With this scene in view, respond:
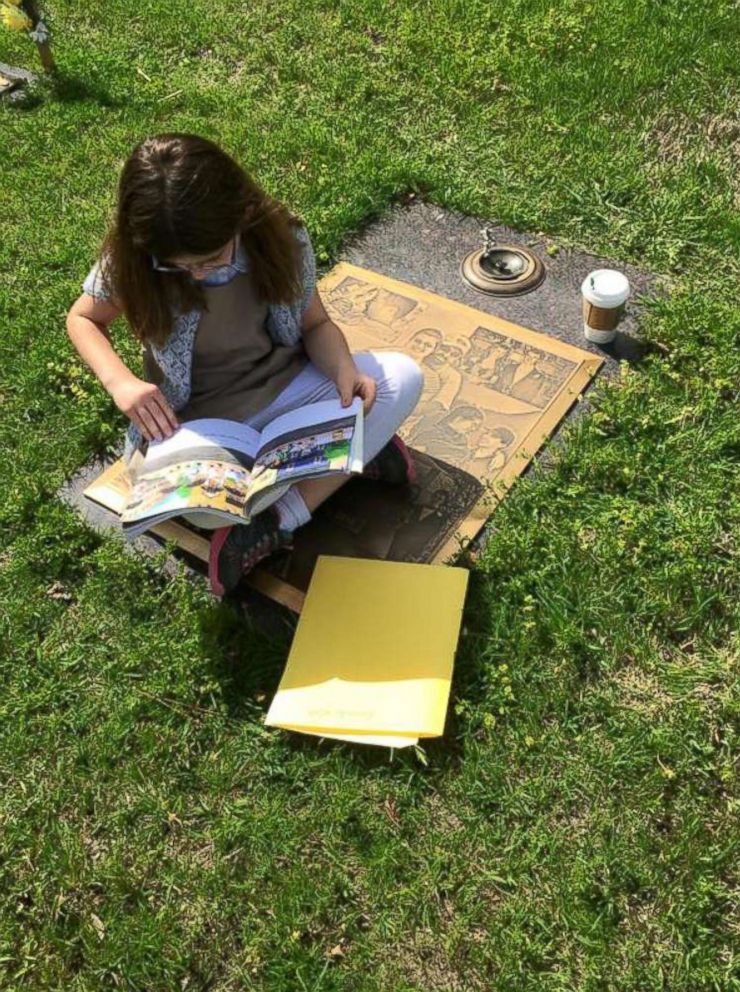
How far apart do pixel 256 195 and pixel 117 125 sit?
9.96 feet

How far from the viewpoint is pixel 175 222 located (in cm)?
224

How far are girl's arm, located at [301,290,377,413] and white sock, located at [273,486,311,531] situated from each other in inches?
15.3

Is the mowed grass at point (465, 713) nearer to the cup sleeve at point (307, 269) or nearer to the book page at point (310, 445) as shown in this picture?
the book page at point (310, 445)

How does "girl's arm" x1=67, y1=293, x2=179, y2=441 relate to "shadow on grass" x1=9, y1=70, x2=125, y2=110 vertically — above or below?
above

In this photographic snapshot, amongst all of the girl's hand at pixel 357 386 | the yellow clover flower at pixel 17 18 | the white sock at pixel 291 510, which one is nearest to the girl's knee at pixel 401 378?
the girl's hand at pixel 357 386

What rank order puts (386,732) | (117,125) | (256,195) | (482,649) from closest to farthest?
1. (256,195)
2. (386,732)
3. (482,649)
4. (117,125)

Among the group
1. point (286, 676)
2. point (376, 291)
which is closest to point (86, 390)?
point (376, 291)

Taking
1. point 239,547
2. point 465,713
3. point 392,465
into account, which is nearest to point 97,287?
point 239,547

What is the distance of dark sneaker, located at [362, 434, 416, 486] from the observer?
3.15m

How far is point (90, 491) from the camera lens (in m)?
3.41

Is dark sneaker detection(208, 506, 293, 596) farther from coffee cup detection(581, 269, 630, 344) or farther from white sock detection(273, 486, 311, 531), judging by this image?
coffee cup detection(581, 269, 630, 344)

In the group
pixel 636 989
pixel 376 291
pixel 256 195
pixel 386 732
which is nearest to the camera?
pixel 636 989

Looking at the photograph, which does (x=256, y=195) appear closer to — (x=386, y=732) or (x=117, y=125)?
A: (x=386, y=732)

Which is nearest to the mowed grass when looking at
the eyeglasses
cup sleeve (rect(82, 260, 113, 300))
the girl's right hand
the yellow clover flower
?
the girl's right hand
